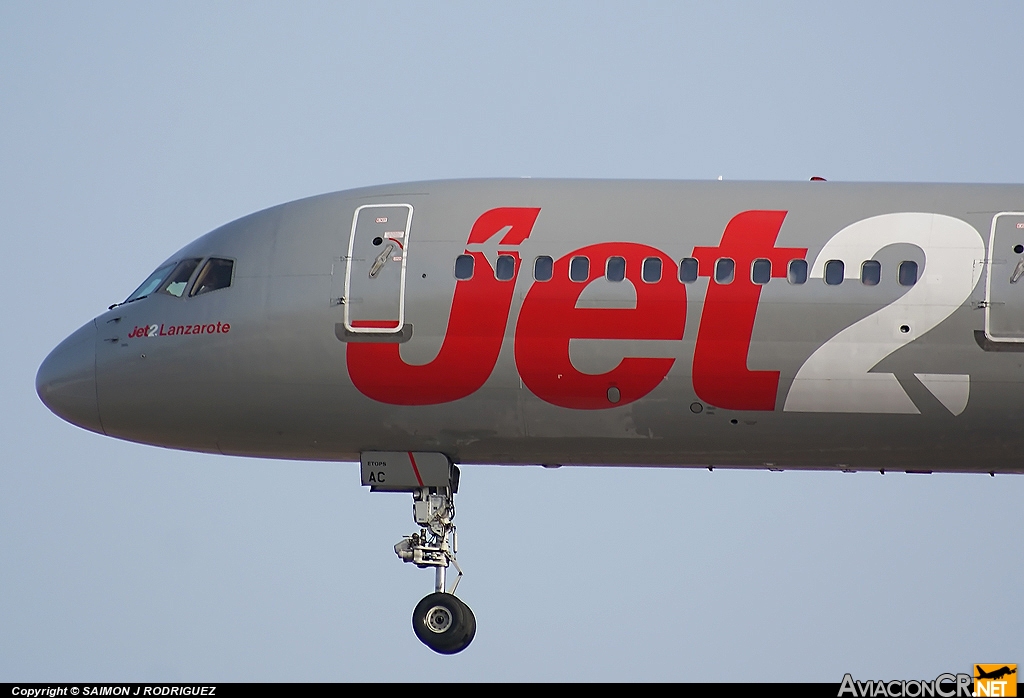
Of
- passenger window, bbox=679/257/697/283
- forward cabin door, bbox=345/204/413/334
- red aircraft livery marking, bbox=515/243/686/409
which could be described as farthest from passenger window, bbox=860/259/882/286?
forward cabin door, bbox=345/204/413/334

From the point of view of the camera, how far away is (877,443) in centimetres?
2577

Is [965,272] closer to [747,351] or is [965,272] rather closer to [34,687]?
[747,351]

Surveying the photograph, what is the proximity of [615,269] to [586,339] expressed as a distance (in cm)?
115

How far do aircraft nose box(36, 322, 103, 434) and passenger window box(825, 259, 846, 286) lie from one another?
1130cm

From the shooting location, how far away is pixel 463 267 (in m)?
26.0

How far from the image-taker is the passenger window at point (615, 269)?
1012 inches

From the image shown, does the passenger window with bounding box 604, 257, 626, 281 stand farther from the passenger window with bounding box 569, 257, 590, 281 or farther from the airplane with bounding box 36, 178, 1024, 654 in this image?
the passenger window with bounding box 569, 257, 590, 281

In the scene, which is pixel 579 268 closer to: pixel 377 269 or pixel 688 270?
pixel 688 270

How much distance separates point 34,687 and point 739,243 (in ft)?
39.2

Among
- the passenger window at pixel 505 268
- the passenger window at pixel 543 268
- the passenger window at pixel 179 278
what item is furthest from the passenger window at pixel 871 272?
the passenger window at pixel 179 278

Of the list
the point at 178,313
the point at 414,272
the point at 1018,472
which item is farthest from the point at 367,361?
the point at 1018,472

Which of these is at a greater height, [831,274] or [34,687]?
[831,274]

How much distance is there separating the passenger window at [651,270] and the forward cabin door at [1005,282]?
470cm

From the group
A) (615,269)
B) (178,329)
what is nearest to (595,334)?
(615,269)
